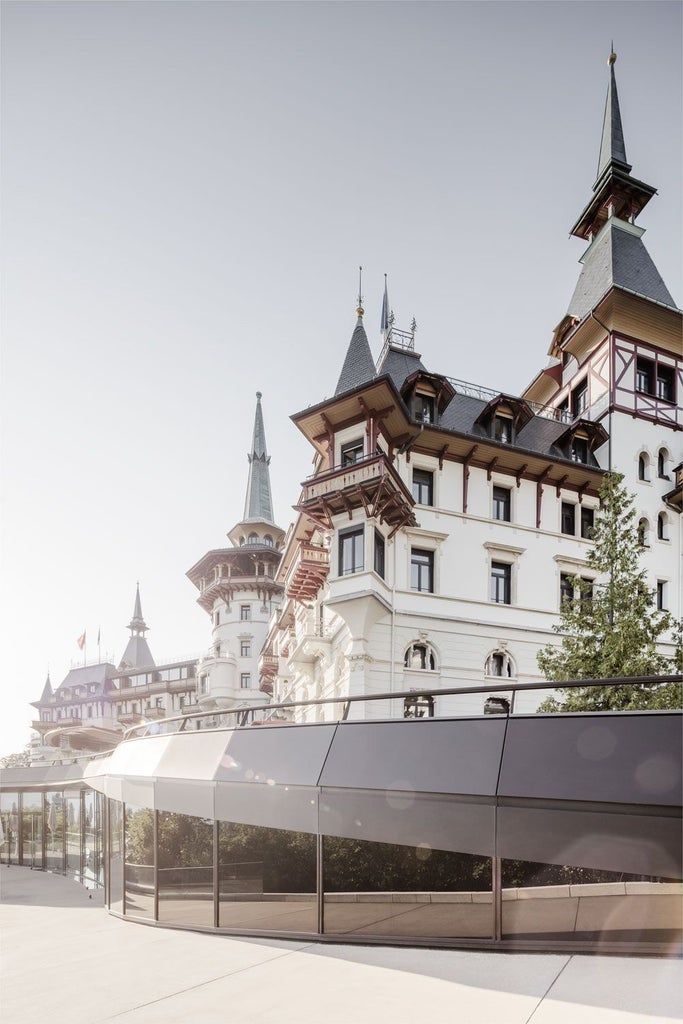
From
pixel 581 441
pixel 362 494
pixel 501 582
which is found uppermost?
pixel 581 441

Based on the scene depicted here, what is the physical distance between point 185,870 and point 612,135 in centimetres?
3960

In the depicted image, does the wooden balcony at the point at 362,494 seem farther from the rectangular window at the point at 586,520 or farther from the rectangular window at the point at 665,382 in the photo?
the rectangular window at the point at 665,382

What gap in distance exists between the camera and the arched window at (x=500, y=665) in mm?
24742

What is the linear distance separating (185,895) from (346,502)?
42.5 ft

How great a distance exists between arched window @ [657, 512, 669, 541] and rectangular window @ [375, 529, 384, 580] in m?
12.6

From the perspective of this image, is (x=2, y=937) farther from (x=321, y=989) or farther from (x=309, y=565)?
(x=309, y=565)

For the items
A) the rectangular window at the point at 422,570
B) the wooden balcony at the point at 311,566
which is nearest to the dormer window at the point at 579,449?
the rectangular window at the point at 422,570

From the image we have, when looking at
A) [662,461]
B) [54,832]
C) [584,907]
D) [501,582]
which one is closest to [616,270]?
[662,461]

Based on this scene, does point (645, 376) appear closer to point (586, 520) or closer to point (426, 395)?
point (586, 520)

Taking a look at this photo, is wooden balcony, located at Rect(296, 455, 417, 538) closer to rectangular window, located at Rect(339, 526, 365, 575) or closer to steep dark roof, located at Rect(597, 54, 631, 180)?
rectangular window, located at Rect(339, 526, 365, 575)

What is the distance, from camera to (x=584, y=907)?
1077 cm

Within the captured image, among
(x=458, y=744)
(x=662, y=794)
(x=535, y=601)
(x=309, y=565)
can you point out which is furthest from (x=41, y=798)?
(x=662, y=794)

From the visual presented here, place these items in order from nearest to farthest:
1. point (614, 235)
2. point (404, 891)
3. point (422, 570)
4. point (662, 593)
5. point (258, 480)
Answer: point (404, 891), point (422, 570), point (662, 593), point (614, 235), point (258, 480)

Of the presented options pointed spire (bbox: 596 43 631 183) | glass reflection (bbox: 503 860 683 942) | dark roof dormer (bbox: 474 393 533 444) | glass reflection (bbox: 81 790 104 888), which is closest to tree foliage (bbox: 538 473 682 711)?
glass reflection (bbox: 503 860 683 942)
